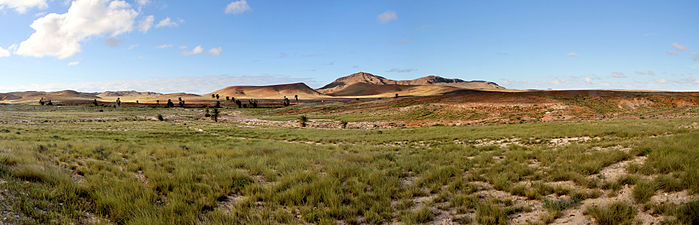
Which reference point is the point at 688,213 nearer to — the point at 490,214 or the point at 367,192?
the point at 490,214

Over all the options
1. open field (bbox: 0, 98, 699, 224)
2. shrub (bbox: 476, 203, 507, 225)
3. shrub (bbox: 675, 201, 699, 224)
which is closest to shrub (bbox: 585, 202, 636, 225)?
open field (bbox: 0, 98, 699, 224)

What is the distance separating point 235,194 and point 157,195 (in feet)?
5.09

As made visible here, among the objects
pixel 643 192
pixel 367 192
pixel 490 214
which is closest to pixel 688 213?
pixel 643 192

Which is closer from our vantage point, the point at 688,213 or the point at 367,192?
the point at 688,213

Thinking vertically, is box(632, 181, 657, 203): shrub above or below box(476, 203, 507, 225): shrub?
above

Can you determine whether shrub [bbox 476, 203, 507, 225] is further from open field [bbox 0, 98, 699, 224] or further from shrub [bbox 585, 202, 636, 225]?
shrub [bbox 585, 202, 636, 225]

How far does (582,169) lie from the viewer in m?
7.77

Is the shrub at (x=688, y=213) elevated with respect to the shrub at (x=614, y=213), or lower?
elevated

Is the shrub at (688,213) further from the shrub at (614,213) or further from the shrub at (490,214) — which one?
the shrub at (490,214)

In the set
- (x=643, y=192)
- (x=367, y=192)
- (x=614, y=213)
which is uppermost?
(x=643, y=192)

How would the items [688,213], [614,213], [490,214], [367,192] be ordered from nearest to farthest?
[688,213] < [614,213] < [490,214] < [367,192]

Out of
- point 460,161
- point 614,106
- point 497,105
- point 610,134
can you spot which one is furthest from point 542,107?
point 460,161

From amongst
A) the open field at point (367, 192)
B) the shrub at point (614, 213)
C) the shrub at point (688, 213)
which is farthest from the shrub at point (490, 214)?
the shrub at point (688, 213)

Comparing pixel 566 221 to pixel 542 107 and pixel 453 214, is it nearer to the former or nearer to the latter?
pixel 453 214
